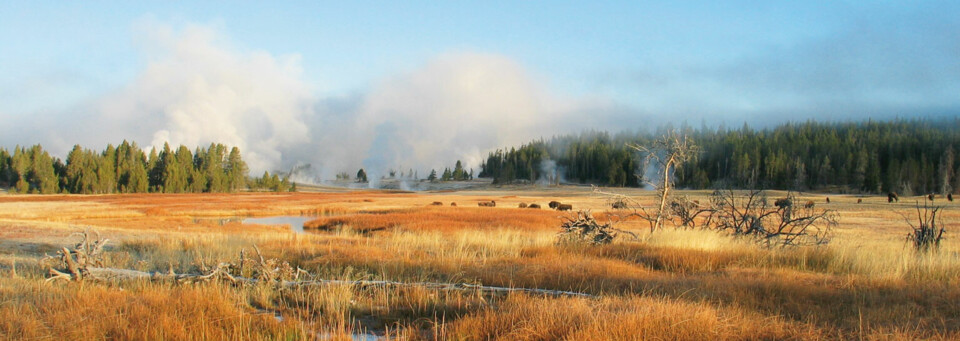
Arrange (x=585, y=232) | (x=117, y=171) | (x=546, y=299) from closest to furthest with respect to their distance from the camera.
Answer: (x=546, y=299) → (x=585, y=232) → (x=117, y=171)

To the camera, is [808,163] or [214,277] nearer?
[214,277]

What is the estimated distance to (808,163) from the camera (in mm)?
117500

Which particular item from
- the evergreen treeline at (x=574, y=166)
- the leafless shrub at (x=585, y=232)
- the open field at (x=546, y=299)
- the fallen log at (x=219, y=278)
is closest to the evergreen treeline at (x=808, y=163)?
the evergreen treeline at (x=574, y=166)

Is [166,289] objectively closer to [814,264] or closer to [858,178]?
[814,264]

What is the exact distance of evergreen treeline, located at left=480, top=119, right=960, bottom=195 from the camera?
9638 centimetres

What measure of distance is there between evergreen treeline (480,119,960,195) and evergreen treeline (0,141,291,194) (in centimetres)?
7455

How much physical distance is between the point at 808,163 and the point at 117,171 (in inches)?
5529

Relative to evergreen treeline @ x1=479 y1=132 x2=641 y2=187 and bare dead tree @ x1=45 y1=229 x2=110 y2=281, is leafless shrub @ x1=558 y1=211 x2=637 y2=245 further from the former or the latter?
evergreen treeline @ x1=479 y1=132 x2=641 y2=187

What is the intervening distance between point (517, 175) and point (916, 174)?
3542 inches

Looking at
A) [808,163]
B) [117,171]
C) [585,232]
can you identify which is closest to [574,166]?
[808,163]

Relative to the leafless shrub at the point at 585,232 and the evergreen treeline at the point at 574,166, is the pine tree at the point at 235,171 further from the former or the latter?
the leafless shrub at the point at 585,232

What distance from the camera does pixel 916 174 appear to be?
94.5 metres

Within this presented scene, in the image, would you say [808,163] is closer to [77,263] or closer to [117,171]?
[77,263]

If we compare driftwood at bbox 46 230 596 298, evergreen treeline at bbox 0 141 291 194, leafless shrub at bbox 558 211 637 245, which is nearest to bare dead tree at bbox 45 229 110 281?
driftwood at bbox 46 230 596 298
